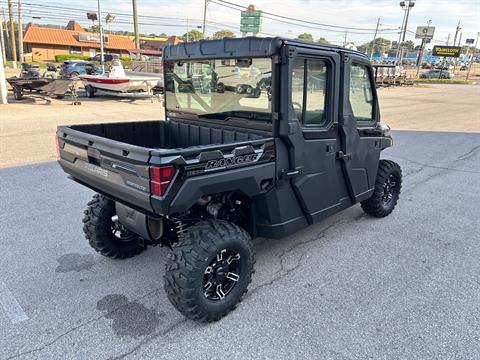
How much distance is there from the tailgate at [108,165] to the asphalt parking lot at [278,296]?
927 mm

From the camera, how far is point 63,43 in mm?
63844

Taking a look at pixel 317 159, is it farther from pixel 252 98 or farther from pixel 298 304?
pixel 298 304

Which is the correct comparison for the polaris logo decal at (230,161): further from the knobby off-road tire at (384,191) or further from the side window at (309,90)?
the knobby off-road tire at (384,191)

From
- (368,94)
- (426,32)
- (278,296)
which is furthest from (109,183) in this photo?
(426,32)

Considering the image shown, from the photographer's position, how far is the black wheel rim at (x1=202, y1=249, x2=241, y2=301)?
2.81 metres

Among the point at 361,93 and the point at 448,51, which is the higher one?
the point at 448,51

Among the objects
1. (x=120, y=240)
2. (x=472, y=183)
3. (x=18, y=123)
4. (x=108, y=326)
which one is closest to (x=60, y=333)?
(x=108, y=326)

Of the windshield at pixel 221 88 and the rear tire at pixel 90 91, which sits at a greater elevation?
the windshield at pixel 221 88

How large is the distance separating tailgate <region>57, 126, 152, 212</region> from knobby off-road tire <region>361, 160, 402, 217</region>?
311cm

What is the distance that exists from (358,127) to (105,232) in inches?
109

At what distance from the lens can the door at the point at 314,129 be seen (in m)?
3.08

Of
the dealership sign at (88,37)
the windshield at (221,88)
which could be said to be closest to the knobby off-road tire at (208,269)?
the windshield at (221,88)

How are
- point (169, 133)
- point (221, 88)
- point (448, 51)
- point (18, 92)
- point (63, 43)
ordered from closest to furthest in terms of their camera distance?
point (221, 88) < point (169, 133) < point (18, 92) < point (448, 51) < point (63, 43)

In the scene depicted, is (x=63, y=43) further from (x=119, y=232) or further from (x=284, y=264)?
(x=284, y=264)
